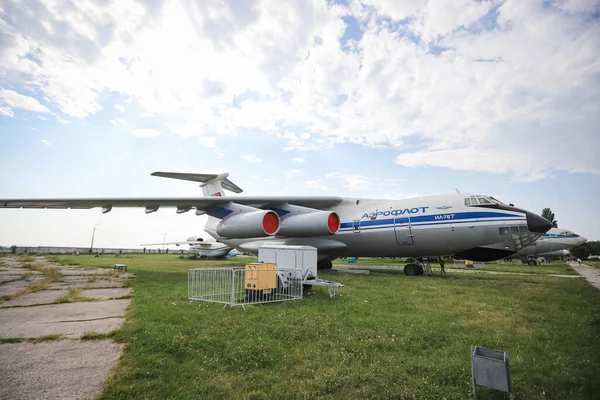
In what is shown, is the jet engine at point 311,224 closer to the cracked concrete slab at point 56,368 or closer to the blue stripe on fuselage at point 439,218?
the blue stripe on fuselage at point 439,218

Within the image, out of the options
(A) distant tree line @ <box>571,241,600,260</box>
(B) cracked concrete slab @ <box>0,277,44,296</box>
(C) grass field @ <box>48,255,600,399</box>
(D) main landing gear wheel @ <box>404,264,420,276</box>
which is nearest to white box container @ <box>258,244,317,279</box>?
(C) grass field @ <box>48,255,600,399</box>

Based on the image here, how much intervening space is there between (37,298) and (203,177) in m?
10.1

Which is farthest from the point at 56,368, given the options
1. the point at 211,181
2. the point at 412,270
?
the point at 211,181

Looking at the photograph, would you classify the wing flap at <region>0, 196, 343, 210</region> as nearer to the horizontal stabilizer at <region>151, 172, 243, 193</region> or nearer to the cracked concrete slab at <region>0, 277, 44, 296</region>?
the horizontal stabilizer at <region>151, 172, 243, 193</region>

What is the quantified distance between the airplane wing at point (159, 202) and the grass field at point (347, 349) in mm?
7238

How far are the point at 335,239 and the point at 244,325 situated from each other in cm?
1074

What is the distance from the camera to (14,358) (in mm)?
3920

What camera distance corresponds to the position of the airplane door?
1337 centimetres

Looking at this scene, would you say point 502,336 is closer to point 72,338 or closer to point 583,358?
point 583,358

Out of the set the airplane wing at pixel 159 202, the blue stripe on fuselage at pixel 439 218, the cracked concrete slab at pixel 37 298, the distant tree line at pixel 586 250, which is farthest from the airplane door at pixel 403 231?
the distant tree line at pixel 586 250

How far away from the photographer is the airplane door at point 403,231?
43.9ft

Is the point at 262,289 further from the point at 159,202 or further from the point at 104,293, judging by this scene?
the point at 159,202

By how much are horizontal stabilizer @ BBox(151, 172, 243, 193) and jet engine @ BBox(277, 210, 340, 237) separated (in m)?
5.22

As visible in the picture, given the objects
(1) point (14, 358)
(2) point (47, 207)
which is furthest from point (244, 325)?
(2) point (47, 207)
